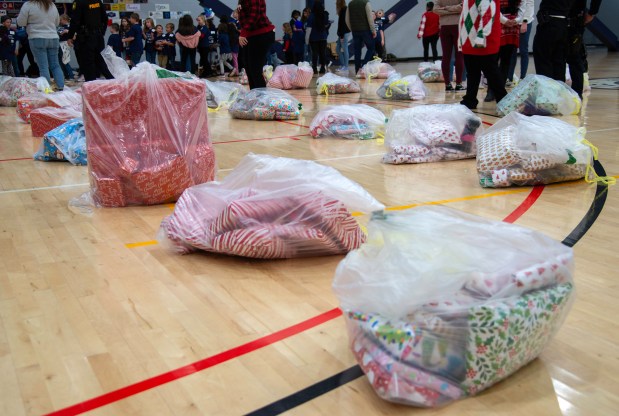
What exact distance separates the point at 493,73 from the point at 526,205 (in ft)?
10.4

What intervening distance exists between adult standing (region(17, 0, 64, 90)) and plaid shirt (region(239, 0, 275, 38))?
3100mm

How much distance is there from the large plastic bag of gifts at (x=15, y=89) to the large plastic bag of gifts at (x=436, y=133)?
539 centimetres

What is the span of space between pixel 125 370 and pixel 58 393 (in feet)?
0.56

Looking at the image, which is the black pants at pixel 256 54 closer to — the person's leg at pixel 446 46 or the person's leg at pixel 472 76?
the person's leg at pixel 472 76

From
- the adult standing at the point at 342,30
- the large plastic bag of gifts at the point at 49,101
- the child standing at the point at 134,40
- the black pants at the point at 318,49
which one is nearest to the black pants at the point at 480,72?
the large plastic bag of gifts at the point at 49,101

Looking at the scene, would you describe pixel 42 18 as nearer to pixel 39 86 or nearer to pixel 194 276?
pixel 39 86

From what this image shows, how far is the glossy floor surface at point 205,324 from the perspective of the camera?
60.7 inches

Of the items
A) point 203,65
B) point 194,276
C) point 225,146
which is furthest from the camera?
point 203,65

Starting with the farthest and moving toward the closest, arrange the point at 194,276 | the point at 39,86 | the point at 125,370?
the point at 39,86
the point at 194,276
the point at 125,370

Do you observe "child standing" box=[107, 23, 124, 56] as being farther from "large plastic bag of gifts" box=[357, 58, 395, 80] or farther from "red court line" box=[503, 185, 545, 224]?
"red court line" box=[503, 185, 545, 224]

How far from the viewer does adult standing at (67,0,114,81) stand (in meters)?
7.61

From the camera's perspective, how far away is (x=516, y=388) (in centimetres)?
157

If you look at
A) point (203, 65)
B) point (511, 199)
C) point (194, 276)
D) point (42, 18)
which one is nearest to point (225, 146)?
point (511, 199)

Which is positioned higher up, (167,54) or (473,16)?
(473,16)
